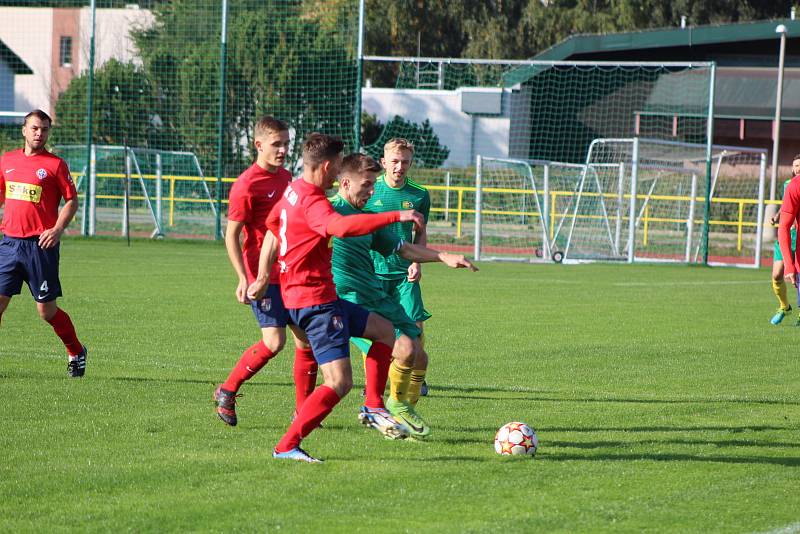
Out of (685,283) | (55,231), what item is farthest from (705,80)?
(55,231)

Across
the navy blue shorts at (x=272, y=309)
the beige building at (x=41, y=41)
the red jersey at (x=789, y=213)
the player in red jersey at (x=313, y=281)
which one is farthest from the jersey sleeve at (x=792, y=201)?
the beige building at (x=41, y=41)

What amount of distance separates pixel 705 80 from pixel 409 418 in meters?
35.6

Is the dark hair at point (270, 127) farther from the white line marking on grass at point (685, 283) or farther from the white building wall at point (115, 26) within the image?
the white building wall at point (115, 26)

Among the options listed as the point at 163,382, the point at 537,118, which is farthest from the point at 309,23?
the point at 163,382

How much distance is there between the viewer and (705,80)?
1586 inches

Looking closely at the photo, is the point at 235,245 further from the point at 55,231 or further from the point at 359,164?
the point at 55,231

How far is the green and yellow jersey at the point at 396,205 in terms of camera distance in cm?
836

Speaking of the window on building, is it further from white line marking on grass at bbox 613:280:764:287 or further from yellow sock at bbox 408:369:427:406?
yellow sock at bbox 408:369:427:406

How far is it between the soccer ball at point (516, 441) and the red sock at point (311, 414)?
97 cm

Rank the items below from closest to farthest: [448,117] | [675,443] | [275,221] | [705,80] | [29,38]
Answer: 1. [275,221]
2. [675,443]
3. [705,80]
4. [448,117]
5. [29,38]

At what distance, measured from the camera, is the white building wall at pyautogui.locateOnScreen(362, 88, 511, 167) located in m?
42.4

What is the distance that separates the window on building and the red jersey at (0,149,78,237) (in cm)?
5239

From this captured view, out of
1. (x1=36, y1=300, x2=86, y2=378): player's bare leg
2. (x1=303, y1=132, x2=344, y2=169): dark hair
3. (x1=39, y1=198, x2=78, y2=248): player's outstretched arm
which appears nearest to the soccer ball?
(x1=303, y1=132, x2=344, y2=169): dark hair

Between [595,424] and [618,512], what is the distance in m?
2.28
